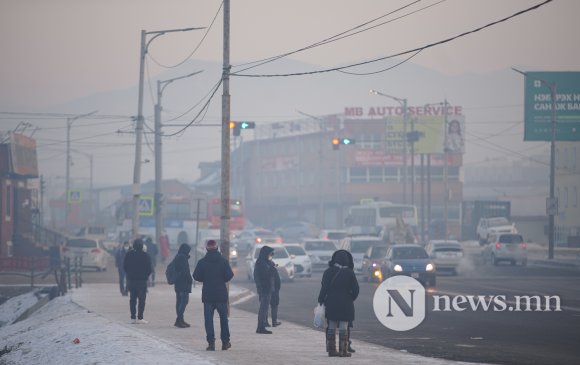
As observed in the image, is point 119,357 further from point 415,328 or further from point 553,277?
point 553,277

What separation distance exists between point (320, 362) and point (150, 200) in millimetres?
30719

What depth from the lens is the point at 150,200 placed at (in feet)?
150

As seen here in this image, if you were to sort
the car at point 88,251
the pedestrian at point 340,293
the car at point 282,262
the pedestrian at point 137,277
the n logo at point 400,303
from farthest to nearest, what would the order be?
the car at point 88,251 → the car at point 282,262 → the n logo at point 400,303 → the pedestrian at point 137,277 → the pedestrian at point 340,293

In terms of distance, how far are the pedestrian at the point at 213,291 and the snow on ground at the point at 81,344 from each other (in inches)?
27.0

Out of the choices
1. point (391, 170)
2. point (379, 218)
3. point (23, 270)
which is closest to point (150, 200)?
point (23, 270)

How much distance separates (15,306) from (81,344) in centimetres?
1760

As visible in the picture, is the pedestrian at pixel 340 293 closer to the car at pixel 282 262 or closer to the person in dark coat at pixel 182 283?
the person in dark coat at pixel 182 283

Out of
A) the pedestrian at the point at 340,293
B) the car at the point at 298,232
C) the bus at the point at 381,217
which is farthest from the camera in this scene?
the car at the point at 298,232

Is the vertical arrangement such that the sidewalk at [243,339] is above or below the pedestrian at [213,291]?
below

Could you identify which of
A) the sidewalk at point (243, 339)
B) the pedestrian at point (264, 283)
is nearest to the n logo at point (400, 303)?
the sidewalk at point (243, 339)

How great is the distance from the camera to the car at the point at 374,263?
4278cm

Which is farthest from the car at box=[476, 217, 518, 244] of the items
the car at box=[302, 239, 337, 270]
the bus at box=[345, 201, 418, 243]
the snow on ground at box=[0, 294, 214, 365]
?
the snow on ground at box=[0, 294, 214, 365]

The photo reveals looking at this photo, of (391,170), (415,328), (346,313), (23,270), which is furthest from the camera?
(391,170)

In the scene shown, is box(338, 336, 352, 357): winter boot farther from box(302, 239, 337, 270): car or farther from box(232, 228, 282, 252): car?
box(232, 228, 282, 252): car
